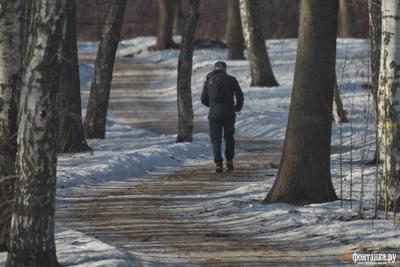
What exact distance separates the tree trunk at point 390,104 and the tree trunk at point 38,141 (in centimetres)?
416

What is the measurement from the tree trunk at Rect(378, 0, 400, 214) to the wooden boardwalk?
1258 millimetres

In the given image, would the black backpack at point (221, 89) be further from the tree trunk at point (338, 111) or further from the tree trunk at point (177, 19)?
the tree trunk at point (177, 19)

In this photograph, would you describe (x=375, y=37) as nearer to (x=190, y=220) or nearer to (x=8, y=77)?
(x=190, y=220)

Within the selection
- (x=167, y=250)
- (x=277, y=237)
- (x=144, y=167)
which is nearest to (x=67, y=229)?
(x=167, y=250)

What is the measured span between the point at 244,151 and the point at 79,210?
Result: 28.7 ft

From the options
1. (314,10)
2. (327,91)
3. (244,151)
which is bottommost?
(244,151)

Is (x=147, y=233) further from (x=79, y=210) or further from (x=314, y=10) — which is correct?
(x=314, y=10)

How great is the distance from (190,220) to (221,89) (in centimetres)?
535

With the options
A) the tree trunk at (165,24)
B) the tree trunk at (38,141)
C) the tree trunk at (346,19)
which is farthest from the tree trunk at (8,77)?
the tree trunk at (165,24)

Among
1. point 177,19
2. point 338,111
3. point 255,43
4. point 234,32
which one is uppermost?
→ point 177,19

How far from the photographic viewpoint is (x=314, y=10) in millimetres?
12125

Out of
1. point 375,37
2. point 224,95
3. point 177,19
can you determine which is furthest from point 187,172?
point 177,19

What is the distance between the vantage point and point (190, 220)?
11.6 meters

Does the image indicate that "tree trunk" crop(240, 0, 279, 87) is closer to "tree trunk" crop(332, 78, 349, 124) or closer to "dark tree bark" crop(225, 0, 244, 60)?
"dark tree bark" crop(225, 0, 244, 60)
